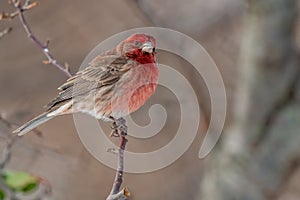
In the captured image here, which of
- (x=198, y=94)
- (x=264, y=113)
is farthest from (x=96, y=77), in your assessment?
(x=264, y=113)

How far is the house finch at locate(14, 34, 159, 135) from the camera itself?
8.54 ft

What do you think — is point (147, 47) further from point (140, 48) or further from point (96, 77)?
point (96, 77)

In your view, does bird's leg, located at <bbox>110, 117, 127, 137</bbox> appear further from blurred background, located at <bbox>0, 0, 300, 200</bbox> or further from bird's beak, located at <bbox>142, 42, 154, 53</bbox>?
blurred background, located at <bbox>0, 0, 300, 200</bbox>

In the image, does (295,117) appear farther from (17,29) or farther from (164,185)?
(17,29)

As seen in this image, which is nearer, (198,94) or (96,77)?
(96,77)

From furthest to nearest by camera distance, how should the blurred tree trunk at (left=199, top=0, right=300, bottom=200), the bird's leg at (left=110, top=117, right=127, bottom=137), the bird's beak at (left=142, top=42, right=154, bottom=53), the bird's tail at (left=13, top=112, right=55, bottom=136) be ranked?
the blurred tree trunk at (left=199, top=0, right=300, bottom=200) < the bird's tail at (left=13, top=112, right=55, bottom=136) < the bird's leg at (left=110, top=117, right=127, bottom=137) < the bird's beak at (left=142, top=42, right=154, bottom=53)

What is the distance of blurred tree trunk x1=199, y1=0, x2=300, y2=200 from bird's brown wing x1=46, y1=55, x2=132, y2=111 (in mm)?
2398

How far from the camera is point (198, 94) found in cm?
481

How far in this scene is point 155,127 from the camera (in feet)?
11.7

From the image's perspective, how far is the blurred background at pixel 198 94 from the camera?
198 inches

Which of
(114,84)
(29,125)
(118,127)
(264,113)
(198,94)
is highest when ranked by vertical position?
(264,113)

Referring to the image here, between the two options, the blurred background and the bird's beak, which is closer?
the bird's beak

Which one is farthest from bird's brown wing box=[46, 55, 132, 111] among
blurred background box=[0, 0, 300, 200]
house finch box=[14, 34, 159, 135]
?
blurred background box=[0, 0, 300, 200]

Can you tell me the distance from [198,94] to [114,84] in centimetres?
217
